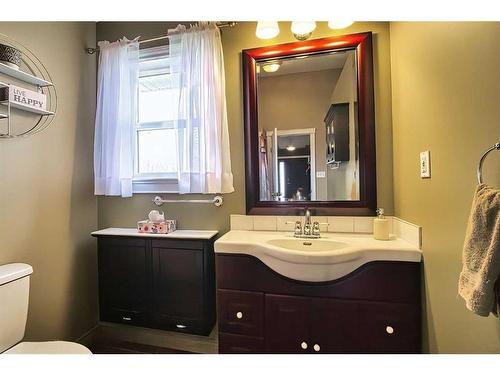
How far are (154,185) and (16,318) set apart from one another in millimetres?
993

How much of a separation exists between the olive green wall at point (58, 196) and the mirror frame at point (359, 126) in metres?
1.21

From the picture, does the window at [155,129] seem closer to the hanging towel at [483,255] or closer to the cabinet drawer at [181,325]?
the cabinet drawer at [181,325]

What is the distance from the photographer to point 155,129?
1771 mm

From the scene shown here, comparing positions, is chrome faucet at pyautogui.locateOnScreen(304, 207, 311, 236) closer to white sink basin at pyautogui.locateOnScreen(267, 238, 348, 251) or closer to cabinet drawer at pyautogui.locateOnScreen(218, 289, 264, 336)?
white sink basin at pyautogui.locateOnScreen(267, 238, 348, 251)

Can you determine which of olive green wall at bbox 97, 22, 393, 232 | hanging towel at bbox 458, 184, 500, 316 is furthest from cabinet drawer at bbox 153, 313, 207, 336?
hanging towel at bbox 458, 184, 500, 316

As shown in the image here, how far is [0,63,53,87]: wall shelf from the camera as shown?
1.22 metres

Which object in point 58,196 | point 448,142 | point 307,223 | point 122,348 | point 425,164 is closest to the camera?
point 448,142

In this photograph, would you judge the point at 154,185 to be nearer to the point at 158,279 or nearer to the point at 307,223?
the point at 158,279

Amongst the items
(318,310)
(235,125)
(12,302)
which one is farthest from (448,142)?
(12,302)

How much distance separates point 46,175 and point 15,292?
0.69 meters

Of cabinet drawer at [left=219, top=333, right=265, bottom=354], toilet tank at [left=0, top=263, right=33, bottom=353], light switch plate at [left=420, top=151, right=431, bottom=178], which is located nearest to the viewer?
light switch plate at [left=420, top=151, right=431, bottom=178]

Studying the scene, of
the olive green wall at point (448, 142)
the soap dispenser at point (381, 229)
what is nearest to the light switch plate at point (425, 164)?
the olive green wall at point (448, 142)

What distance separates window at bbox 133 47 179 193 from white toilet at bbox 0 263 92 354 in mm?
790
